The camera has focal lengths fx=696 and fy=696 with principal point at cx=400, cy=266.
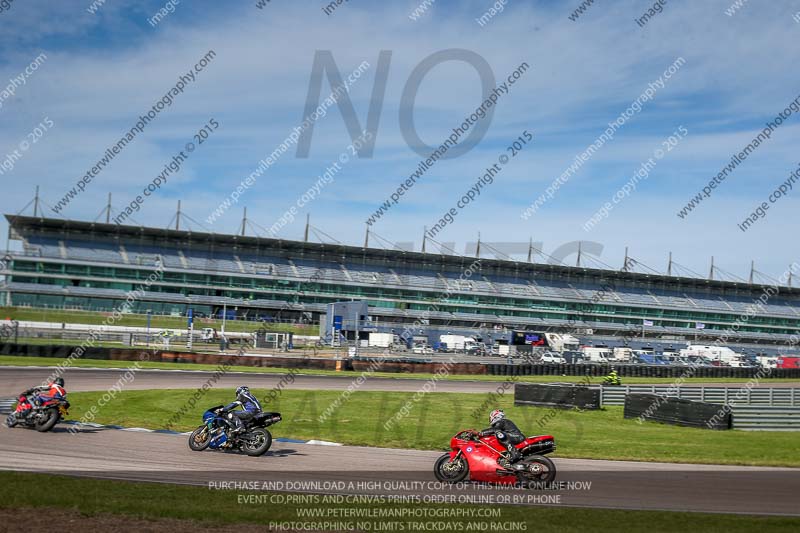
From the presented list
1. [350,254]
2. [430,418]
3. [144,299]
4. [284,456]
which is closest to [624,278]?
[350,254]

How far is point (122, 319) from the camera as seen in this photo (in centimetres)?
5391

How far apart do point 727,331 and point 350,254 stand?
59291mm

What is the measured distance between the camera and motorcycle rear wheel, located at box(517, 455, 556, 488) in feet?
42.3

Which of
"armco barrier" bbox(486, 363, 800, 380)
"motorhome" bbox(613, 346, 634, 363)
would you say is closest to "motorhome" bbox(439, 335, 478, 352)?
"motorhome" bbox(613, 346, 634, 363)

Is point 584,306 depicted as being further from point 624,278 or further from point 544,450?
point 544,450

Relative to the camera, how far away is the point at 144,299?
74.6 meters

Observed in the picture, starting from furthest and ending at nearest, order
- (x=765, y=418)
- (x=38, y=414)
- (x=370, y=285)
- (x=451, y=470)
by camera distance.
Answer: (x=370, y=285) < (x=765, y=418) < (x=38, y=414) < (x=451, y=470)

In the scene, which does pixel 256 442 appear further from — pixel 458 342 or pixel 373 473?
pixel 458 342

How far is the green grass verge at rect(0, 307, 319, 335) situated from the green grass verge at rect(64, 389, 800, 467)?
22.7 metres

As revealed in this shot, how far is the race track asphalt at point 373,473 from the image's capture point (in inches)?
476

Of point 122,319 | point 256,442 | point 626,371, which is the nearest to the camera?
point 256,442

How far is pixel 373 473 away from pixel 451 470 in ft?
5.26

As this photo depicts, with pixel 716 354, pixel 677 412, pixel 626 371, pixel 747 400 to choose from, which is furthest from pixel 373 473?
pixel 716 354

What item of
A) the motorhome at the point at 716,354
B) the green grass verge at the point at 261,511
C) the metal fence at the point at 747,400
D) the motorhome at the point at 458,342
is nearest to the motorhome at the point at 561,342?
the motorhome at the point at 458,342
